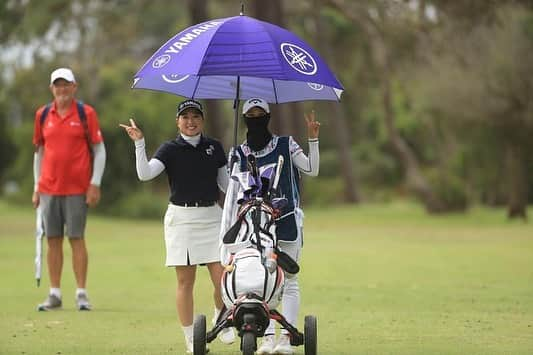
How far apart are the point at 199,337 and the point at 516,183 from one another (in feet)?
84.2

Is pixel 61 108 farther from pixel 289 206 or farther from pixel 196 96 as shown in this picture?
pixel 289 206

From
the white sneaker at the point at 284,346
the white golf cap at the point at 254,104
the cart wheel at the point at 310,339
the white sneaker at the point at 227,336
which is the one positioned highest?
→ the white golf cap at the point at 254,104

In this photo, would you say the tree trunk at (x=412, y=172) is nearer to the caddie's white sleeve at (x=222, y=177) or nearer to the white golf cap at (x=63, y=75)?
the white golf cap at (x=63, y=75)

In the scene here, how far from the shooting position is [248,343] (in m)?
8.25

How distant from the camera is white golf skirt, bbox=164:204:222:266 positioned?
9.66 m

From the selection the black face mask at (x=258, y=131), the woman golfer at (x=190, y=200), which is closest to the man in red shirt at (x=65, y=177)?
the woman golfer at (x=190, y=200)

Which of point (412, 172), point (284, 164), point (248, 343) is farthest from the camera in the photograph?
point (412, 172)

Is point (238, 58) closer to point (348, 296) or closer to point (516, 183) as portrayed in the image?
point (348, 296)

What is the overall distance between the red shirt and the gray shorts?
8 centimetres

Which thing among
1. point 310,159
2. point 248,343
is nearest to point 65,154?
point 310,159

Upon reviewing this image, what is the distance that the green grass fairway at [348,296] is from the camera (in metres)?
10.3

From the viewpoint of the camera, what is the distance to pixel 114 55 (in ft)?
151

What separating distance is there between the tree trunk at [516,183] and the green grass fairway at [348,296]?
215 inches

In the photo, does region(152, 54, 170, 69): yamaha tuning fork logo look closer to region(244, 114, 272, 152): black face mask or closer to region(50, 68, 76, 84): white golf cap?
region(244, 114, 272, 152): black face mask
